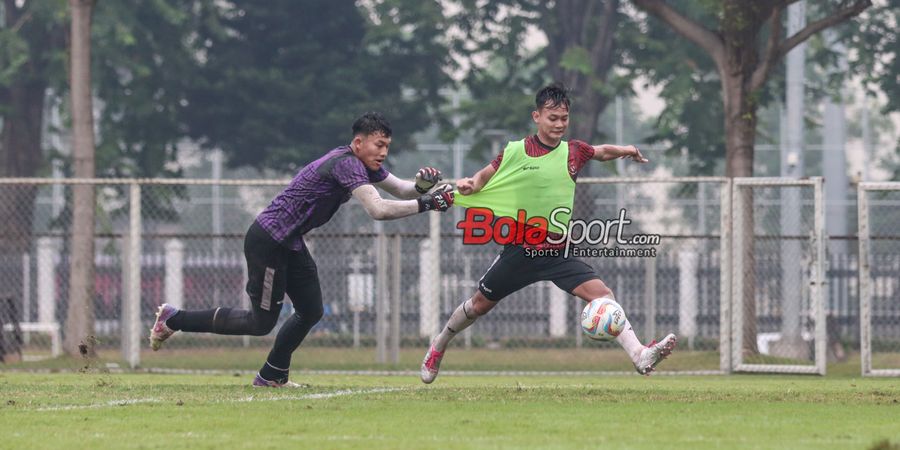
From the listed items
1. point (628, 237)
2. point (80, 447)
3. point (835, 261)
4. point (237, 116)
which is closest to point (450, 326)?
point (80, 447)

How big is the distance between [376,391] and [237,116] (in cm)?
2452

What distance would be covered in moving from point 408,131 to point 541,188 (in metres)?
24.5

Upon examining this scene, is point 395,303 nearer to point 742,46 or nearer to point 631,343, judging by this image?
point 742,46

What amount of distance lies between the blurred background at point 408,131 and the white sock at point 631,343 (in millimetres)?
7984

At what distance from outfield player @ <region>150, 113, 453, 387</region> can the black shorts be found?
787mm

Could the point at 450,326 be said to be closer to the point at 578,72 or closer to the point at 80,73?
the point at 80,73

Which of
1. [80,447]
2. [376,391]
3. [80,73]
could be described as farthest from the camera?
[80,73]

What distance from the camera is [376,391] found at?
426 inches

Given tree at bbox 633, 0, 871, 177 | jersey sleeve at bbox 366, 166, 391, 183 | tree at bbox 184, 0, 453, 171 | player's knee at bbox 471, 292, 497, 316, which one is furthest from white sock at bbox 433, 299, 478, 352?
tree at bbox 184, 0, 453, 171

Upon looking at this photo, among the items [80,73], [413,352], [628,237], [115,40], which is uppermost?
[115,40]

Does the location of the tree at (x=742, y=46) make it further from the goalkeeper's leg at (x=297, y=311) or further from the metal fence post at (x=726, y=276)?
the goalkeeper's leg at (x=297, y=311)

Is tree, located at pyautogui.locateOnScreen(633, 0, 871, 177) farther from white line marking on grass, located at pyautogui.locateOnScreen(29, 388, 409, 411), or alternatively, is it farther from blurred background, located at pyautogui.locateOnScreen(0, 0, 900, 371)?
white line marking on grass, located at pyautogui.locateOnScreen(29, 388, 409, 411)

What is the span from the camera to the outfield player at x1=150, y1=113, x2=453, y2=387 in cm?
1009

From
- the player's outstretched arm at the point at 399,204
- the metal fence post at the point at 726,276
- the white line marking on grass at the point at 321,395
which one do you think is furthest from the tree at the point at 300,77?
the player's outstretched arm at the point at 399,204
